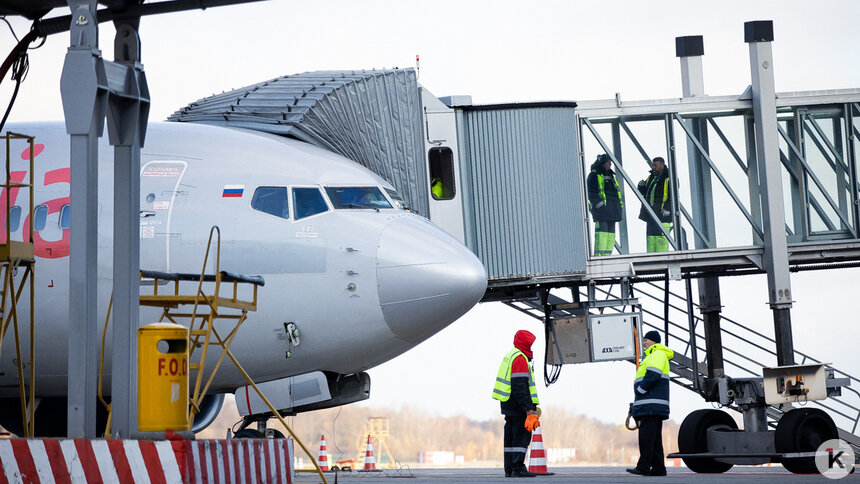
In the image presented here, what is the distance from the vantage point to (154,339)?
31.0ft

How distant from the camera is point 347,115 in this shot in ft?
55.3

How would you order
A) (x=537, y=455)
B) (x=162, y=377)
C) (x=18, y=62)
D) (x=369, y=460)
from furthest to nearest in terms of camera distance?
(x=369, y=460) → (x=537, y=455) → (x=18, y=62) → (x=162, y=377)

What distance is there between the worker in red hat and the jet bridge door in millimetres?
5116

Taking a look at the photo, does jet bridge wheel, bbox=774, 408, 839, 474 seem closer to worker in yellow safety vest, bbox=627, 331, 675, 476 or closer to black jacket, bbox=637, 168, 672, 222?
worker in yellow safety vest, bbox=627, 331, 675, 476

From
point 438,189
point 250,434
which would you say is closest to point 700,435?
point 438,189

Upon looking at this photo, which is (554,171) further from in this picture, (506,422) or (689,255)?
(506,422)

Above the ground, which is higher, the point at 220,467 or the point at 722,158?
the point at 722,158

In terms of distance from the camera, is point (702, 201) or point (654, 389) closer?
point (654, 389)

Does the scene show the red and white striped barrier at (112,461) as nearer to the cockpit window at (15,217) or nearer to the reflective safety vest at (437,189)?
the cockpit window at (15,217)

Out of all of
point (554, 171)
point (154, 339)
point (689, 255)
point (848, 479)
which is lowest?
point (848, 479)

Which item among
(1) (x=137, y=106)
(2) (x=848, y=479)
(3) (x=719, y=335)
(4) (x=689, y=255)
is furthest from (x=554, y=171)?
(1) (x=137, y=106)

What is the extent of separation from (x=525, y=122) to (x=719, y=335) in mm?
5360

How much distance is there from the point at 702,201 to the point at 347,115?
6.78 meters

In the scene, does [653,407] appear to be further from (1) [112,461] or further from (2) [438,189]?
(1) [112,461]
